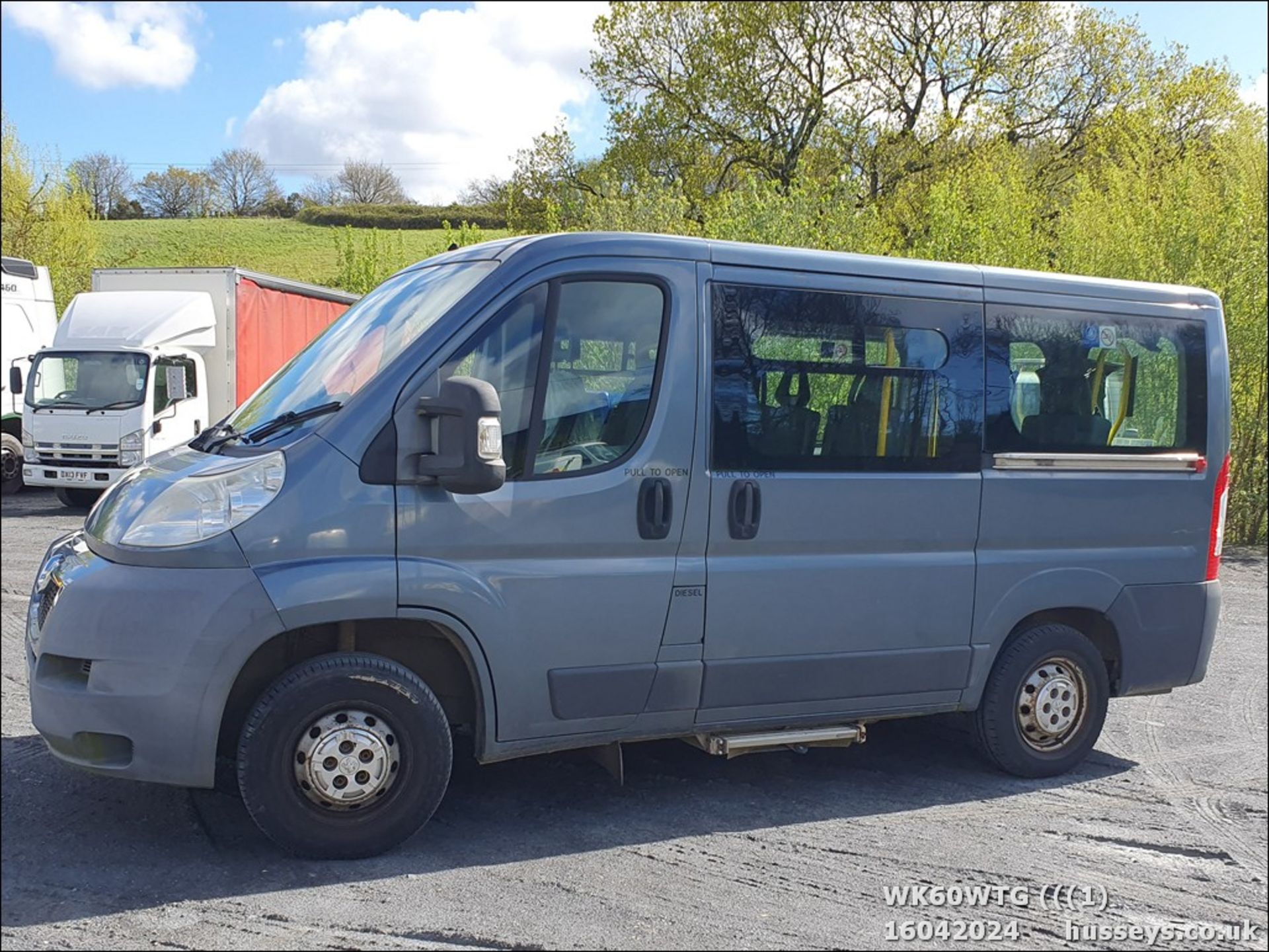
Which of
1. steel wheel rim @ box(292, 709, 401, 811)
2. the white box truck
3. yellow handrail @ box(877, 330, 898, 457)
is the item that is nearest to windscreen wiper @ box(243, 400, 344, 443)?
steel wheel rim @ box(292, 709, 401, 811)

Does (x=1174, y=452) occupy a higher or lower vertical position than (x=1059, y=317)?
lower

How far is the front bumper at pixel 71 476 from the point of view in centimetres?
1728

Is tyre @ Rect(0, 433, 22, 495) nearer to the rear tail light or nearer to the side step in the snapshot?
the side step

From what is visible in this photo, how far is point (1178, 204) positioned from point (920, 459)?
13.6m

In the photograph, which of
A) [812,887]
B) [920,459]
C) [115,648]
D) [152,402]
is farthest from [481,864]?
[152,402]

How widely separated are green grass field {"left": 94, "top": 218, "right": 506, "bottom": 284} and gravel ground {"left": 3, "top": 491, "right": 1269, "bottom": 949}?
19.6 m

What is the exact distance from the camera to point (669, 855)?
4.76m

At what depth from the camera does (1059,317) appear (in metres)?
6.03

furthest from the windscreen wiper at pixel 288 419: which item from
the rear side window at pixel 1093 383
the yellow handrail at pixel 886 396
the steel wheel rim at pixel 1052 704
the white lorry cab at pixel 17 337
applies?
the white lorry cab at pixel 17 337

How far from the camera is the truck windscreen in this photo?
57.6 feet

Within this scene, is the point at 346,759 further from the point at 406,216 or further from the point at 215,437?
the point at 406,216

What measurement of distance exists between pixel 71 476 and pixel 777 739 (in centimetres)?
1481

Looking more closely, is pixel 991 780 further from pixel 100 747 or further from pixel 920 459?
pixel 100 747

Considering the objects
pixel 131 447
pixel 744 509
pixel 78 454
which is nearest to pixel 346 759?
pixel 744 509
